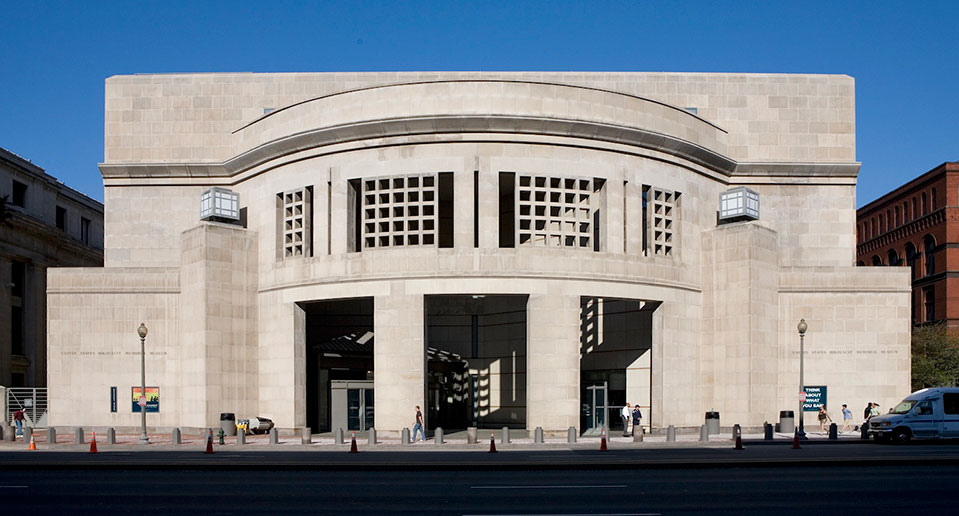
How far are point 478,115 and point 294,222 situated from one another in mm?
9706

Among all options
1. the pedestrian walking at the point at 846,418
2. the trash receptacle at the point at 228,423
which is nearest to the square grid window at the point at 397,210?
the trash receptacle at the point at 228,423

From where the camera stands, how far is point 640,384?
45125 mm

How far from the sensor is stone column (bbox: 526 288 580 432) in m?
38.8

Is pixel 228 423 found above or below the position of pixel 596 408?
above

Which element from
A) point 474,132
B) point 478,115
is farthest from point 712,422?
point 478,115

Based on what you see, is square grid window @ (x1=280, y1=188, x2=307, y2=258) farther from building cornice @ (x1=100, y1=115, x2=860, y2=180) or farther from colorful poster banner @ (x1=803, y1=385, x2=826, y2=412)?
colorful poster banner @ (x1=803, y1=385, x2=826, y2=412)

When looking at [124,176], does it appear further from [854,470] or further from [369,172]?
[854,470]

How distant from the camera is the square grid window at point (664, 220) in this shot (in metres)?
42.2

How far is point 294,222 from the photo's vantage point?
42312 mm

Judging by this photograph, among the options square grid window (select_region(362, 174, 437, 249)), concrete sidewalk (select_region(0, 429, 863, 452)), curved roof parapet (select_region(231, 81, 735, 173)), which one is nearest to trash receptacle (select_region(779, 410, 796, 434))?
concrete sidewalk (select_region(0, 429, 863, 452))

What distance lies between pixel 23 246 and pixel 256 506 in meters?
61.2

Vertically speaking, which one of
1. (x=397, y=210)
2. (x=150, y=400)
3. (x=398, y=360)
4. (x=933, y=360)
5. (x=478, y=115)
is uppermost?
(x=478, y=115)

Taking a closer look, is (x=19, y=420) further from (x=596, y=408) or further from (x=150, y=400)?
(x=596, y=408)

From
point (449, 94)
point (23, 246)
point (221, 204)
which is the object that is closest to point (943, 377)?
point (449, 94)
